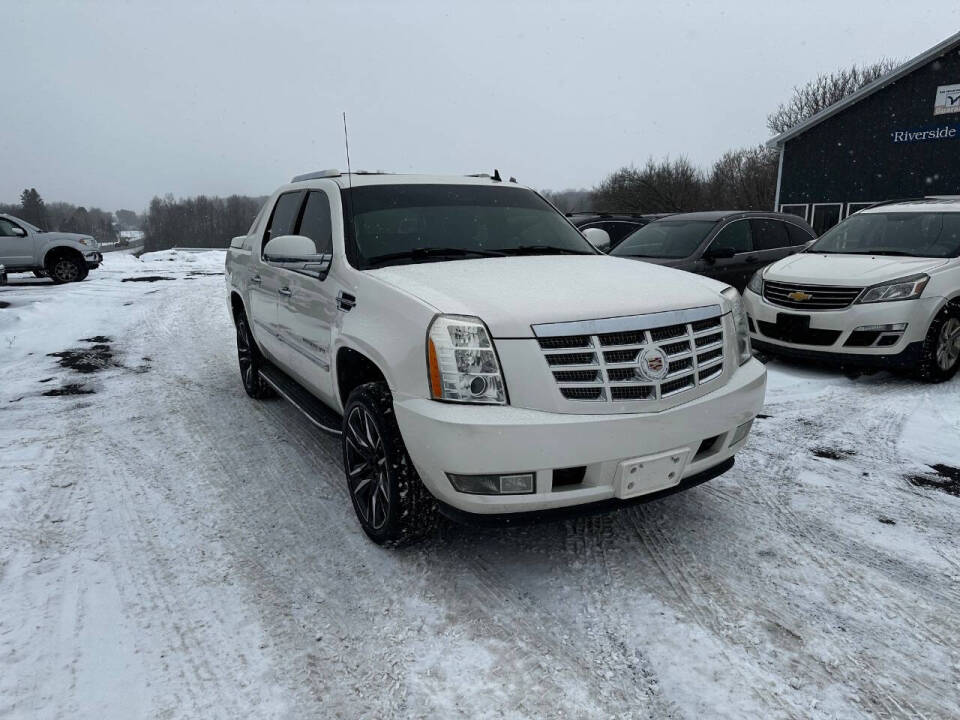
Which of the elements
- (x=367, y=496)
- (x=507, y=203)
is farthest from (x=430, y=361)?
(x=507, y=203)

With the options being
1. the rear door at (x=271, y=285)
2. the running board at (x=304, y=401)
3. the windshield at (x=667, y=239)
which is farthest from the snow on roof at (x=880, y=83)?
the running board at (x=304, y=401)

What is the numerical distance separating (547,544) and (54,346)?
7.71 m

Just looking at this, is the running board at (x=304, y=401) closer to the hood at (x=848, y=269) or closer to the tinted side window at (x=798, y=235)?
the hood at (x=848, y=269)

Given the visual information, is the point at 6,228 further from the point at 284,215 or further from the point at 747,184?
the point at 747,184

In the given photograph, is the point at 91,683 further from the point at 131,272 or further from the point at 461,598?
the point at 131,272

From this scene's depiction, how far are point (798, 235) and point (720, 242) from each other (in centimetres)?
182

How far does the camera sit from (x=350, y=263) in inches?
133

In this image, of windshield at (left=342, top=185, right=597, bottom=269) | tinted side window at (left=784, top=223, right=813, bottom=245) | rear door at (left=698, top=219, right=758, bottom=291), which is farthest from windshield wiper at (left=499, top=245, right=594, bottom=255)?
tinted side window at (left=784, top=223, right=813, bottom=245)

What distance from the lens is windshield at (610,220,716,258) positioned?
26.7 ft

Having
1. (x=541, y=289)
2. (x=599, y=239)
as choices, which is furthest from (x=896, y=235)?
(x=541, y=289)

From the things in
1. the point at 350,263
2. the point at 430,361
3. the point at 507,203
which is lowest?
the point at 430,361

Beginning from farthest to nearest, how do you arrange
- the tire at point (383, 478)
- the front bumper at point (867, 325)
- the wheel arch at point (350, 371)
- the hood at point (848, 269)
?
the hood at point (848, 269) < the front bumper at point (867, 325) < the wheel arch at point (350, 371) < the tire at point (383, 478)

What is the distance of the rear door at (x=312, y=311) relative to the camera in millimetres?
3520

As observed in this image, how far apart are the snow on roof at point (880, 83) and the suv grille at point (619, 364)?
22483 millimetres
